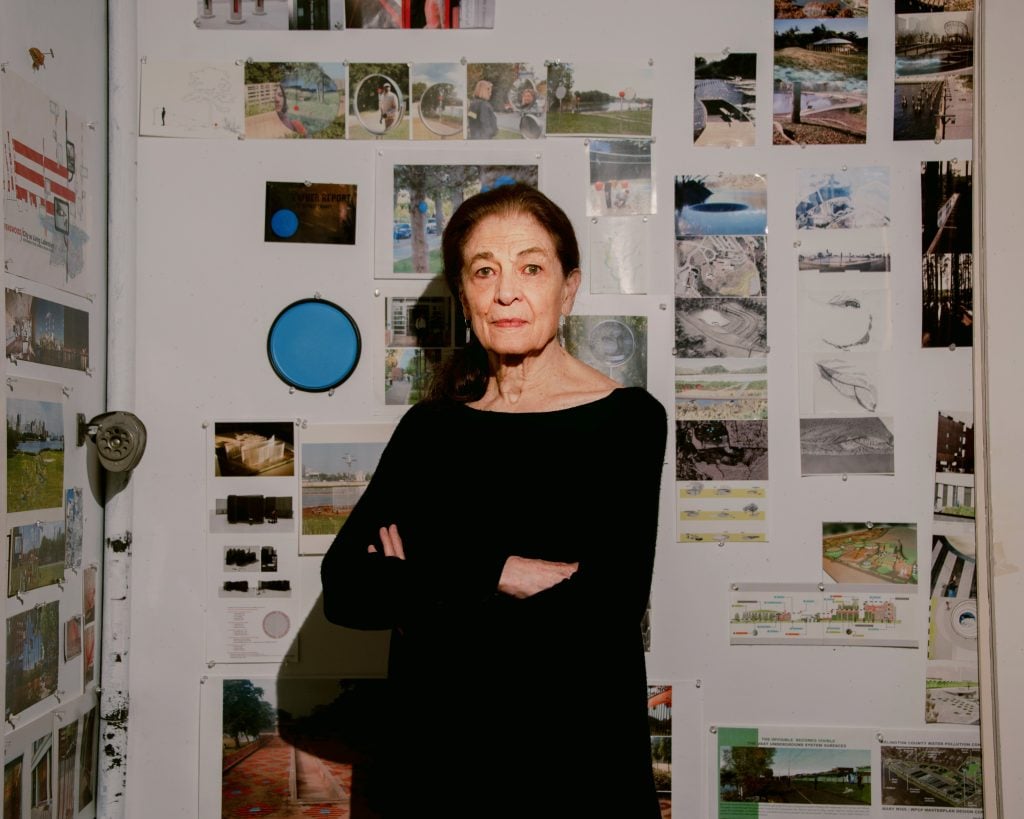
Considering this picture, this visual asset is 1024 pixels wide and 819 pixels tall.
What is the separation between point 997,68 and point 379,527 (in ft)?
5.70

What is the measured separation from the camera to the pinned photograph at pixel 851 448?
2.04 m

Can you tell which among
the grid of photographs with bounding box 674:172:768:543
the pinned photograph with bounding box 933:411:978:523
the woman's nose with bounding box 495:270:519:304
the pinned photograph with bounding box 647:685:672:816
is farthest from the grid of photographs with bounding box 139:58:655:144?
the pinned photograph with bounding box 647:685:672:816

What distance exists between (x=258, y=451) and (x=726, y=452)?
110 cm

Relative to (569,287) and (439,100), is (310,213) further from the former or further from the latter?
(569,287)

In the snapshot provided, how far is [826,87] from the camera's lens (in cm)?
205

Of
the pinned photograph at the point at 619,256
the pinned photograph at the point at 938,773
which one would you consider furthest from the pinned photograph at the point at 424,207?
the pinned photograph at the point at 938,773

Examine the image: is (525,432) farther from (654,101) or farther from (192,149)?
(192,149)

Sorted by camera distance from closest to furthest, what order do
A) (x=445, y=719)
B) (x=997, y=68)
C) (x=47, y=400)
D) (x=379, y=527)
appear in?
(x=445, y=719) → (x=379, y=527) → (x=47, y=400) → (x=997, y=68)

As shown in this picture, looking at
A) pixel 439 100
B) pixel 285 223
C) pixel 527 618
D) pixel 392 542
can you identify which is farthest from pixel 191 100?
pixel 527 618

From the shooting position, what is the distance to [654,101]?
81.3 inches

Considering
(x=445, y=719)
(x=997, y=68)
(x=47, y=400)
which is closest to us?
(x=445, y=719)

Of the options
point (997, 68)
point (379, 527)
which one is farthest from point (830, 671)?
point (997, 68)

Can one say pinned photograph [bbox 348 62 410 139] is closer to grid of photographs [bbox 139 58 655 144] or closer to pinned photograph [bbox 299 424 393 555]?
grid of photographs [bbox 139 58 655 144]

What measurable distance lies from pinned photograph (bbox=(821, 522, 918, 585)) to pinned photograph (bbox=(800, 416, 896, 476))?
0.43 ft
